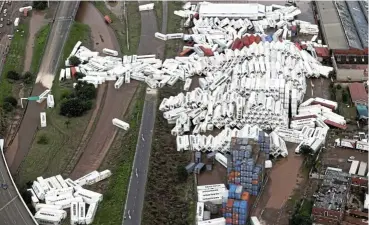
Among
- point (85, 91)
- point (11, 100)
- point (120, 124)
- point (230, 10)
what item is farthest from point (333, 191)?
point (230, 10)

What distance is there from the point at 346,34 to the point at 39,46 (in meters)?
17.1

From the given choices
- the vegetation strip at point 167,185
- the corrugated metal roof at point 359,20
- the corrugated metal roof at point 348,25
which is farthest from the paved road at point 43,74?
the corrugated metal roof at point 359,20

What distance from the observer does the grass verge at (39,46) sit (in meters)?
34.6

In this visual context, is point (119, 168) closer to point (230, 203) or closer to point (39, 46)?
point (230, 203)

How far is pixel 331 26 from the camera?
37.4 meters

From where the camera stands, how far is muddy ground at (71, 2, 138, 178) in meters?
27.3

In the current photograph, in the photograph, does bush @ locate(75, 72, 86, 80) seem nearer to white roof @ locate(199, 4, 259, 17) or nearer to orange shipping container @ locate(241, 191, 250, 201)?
white roof @ locate(199, 4, 259, 17)

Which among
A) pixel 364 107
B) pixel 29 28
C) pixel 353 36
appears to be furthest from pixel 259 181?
pixel 29 28

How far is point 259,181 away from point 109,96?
34.1 ft

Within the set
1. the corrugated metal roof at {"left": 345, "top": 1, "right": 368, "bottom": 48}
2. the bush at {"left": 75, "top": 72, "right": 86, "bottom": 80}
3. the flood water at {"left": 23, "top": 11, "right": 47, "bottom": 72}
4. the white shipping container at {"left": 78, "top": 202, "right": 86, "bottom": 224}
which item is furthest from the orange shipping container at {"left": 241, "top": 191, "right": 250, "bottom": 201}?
the flood water at {"left": 23, "top": 11, "right": 47, "bottom": 72}

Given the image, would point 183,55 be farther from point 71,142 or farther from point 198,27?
point 71,142

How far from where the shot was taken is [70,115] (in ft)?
99.0

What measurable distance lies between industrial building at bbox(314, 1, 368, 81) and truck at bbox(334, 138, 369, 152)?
5.65 m

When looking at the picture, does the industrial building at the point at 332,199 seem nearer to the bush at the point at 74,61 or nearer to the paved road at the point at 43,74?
the paved road at the point at 43,74
